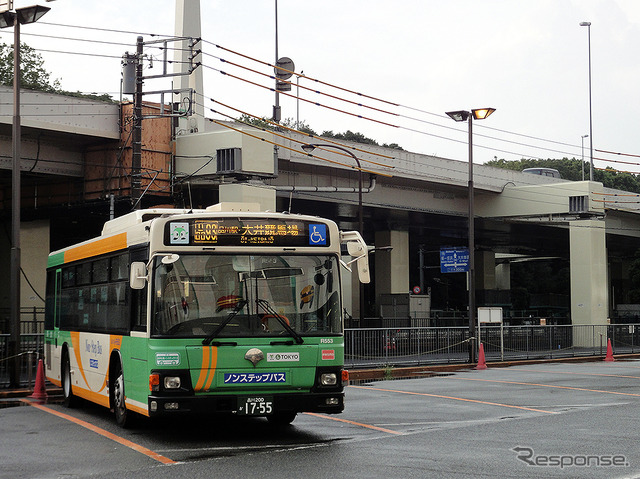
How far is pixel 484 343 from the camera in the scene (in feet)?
115

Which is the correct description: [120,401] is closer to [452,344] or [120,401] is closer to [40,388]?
[40,388]

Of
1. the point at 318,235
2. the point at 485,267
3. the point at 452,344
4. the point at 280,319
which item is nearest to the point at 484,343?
the point at 452,344

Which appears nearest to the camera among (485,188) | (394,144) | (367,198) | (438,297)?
(367,198)

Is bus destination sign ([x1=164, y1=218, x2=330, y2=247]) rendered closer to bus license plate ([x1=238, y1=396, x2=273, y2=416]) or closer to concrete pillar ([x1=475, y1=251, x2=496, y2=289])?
bus license plate ([x1=238, y1=396, x2=273, y2=416])

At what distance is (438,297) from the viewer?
314 feet

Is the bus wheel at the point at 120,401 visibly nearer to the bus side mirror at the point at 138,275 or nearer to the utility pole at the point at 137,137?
the bus side mirror at the point at 138,275

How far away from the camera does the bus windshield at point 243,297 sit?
11734mm

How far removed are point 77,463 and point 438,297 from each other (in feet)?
284

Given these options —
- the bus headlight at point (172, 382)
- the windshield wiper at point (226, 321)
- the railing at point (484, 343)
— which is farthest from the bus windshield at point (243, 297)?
the railing at point (484, 343)

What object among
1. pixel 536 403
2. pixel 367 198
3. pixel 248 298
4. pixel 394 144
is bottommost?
pixel 536 403

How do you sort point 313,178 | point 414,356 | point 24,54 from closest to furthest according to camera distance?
point 414,356 → point 313,178 → point 24,54

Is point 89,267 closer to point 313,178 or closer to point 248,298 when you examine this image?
point 248,298

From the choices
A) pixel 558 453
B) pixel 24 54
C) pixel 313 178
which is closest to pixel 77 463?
pixel 558 453

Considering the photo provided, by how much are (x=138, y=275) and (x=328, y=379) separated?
274 cm
